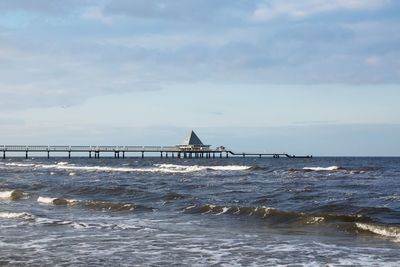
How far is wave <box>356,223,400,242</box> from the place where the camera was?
1444cm

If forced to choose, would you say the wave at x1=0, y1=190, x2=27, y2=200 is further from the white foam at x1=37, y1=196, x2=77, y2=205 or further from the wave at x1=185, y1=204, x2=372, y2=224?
the wave at x1=185, y1=204, x2=372, y2=224

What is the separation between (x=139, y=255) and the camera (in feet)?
38.4

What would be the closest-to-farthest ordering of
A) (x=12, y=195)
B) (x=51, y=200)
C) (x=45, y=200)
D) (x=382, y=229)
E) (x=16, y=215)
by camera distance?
(x=382, y=229), (x=16, y=215), (x=51, y=200), (x=45, y=200), (x=12, y=195)

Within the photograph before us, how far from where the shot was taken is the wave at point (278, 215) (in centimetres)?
1708

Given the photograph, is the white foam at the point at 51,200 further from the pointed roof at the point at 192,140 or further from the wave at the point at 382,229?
the pointed roof at the point at 192,140

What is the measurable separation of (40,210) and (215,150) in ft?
342

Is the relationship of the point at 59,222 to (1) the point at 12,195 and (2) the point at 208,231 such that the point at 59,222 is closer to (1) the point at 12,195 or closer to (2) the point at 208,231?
(2) the point at 208,231

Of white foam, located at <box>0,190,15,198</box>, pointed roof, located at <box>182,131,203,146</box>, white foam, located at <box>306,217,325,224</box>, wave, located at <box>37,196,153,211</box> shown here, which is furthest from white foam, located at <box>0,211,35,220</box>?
pointed roof, located at <box>182,131,203,146</box>

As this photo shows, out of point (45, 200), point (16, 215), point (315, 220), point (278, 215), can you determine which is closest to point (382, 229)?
point (315, 220)

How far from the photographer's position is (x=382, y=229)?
14.9m

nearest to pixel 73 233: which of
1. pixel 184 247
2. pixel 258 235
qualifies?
pixel 184 247

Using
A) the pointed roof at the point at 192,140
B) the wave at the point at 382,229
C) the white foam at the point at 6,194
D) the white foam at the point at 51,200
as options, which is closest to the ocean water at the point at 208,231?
the wave at the point at 382,229

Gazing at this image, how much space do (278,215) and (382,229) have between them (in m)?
4.00

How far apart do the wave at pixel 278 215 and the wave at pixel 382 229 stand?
138 centimetres
